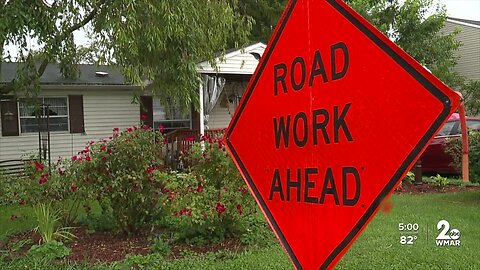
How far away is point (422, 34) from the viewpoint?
2222cm

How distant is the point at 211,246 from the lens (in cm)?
604

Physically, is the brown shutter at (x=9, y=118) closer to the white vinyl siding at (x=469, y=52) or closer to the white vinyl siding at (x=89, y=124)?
the white vinyl siding at (x=89, y=124)

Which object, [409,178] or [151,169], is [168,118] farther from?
[151,169]

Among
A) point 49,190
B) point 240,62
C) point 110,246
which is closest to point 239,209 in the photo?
point 110,246

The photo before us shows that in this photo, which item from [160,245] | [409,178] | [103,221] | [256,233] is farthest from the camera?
[409,178]

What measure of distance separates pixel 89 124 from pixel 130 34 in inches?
367

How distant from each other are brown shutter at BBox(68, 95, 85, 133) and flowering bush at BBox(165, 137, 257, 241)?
963 cm

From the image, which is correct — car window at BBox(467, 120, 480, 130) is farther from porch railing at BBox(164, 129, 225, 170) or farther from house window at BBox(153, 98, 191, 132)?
house window at BBox(153, 98, 191, 132)

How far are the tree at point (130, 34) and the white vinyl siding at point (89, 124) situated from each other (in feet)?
18.7

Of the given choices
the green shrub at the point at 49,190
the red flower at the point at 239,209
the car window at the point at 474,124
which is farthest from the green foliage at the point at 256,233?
the car window at the point at 474,124

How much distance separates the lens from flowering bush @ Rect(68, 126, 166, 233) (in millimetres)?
6254

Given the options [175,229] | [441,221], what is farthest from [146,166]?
[441,221]

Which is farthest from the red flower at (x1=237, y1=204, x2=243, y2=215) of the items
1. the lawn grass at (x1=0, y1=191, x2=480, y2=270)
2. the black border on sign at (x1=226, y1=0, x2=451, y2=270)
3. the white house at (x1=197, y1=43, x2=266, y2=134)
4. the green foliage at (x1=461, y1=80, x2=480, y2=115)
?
the green foliage at (x1=461, y1=80, x2=480, y2=115)

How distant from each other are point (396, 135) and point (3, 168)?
13.7 metres
